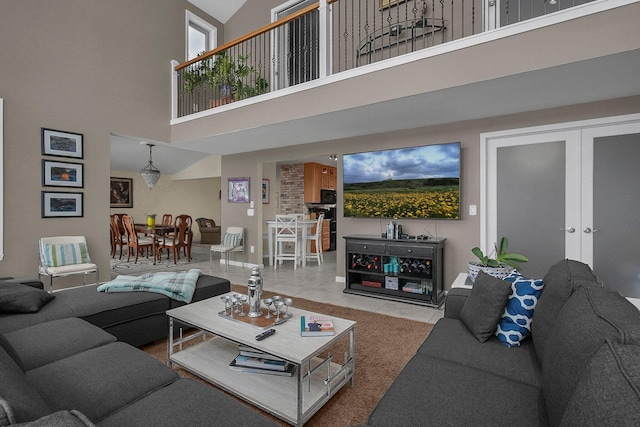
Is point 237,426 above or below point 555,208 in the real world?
below

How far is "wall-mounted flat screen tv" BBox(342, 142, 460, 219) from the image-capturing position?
4.07 meters

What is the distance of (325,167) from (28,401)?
323 inches

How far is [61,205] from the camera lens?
4.20 meters

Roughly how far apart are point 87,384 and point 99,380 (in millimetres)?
42

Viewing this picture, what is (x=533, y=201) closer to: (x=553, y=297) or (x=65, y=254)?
(x=553, y=297)

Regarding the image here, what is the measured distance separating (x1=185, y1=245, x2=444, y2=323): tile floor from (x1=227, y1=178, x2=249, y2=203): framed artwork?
1.21 meters

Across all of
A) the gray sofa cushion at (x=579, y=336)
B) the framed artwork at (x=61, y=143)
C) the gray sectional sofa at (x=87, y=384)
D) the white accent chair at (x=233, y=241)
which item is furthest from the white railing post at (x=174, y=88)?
Result: the gray sofa cushion at (x=579, y=336)

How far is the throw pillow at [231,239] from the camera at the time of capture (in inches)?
247

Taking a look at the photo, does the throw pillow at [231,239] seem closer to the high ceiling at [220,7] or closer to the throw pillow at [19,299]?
the throw pillow at [19,299]

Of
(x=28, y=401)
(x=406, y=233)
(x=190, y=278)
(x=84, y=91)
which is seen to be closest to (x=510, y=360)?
(x=28, y=401)

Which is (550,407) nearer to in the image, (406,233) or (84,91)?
(406,233)

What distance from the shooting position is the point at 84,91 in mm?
4406

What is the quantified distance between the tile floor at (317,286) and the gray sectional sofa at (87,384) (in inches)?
103

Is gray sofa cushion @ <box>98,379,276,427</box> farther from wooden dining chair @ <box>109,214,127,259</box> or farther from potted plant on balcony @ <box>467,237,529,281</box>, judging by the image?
wooden dining chair @ <box>109,214,127,259</box>
